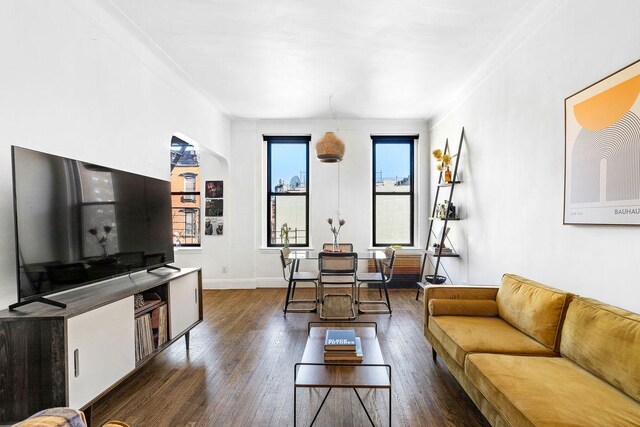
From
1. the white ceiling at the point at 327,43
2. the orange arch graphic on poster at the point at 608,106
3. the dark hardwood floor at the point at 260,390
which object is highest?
the white ceiling at the point at 327,43

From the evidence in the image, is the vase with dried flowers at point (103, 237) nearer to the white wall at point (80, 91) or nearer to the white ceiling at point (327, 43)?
the white wall at point (80, 91)

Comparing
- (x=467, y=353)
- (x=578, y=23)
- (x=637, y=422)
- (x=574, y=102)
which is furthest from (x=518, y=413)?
(x=578, y=23)

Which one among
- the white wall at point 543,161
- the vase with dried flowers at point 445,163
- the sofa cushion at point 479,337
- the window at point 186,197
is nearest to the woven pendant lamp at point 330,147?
the vase with dried flowers at point 445,163

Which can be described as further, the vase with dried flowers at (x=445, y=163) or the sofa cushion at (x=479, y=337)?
the vase with dried flowers at (x=445, y=163)

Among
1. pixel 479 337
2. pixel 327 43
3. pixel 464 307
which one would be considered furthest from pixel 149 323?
pixel 327 43

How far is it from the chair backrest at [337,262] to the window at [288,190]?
7.28ft

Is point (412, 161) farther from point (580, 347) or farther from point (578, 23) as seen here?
point (580, 347)

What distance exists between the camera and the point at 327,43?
10.7 ft

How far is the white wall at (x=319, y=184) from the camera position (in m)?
6.04

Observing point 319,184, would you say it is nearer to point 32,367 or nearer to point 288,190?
point 288,190

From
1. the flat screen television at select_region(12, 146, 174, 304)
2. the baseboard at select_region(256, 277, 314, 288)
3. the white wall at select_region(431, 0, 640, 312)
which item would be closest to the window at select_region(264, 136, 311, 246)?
the baseboard at select_region(256, 277, 314, 288)

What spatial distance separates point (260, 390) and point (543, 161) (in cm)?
293

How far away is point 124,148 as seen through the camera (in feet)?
9.95

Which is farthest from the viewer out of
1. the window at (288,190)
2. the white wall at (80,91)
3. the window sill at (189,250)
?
the window at (288,190)
